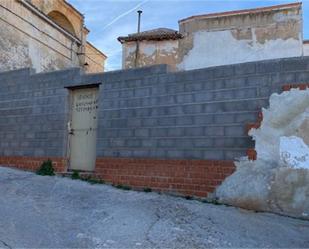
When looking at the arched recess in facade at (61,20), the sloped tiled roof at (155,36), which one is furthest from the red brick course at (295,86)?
the arched recess in facade at (61,20)

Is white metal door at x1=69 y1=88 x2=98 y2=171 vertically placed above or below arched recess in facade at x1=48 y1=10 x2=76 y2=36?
below

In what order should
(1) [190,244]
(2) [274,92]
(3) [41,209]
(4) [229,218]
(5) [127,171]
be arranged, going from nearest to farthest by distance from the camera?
(1) [190,244] < (4) [229,218] < (3) [41,209] < (2) [274,92] < (5) [127,171]

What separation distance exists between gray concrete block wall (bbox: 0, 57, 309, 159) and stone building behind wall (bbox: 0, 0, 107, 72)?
11.7ft

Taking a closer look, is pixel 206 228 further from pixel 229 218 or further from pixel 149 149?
pixel 149 149

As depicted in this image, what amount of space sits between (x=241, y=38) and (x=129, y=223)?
12.3m

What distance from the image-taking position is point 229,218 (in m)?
6.54

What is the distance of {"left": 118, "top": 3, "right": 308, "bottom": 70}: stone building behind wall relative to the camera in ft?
53.5

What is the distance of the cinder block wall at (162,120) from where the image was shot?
7.70 meters

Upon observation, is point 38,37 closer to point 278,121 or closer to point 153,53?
point 153,53

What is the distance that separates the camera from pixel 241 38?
659 inches

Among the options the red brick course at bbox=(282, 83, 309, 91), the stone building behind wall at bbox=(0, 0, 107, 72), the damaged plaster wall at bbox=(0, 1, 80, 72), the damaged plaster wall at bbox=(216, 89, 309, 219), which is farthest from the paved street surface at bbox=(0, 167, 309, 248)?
the stone building behind wall at bbox=(0, 0, 107, 72)

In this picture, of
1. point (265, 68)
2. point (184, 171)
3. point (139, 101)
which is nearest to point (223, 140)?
point (184, 171)

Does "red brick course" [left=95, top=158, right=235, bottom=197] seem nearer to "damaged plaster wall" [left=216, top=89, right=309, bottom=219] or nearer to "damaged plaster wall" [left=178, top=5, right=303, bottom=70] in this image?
"damaged plaster wall" [left=216, top=89, right=309, bottom=219]

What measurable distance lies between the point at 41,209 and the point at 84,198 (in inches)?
37.2
